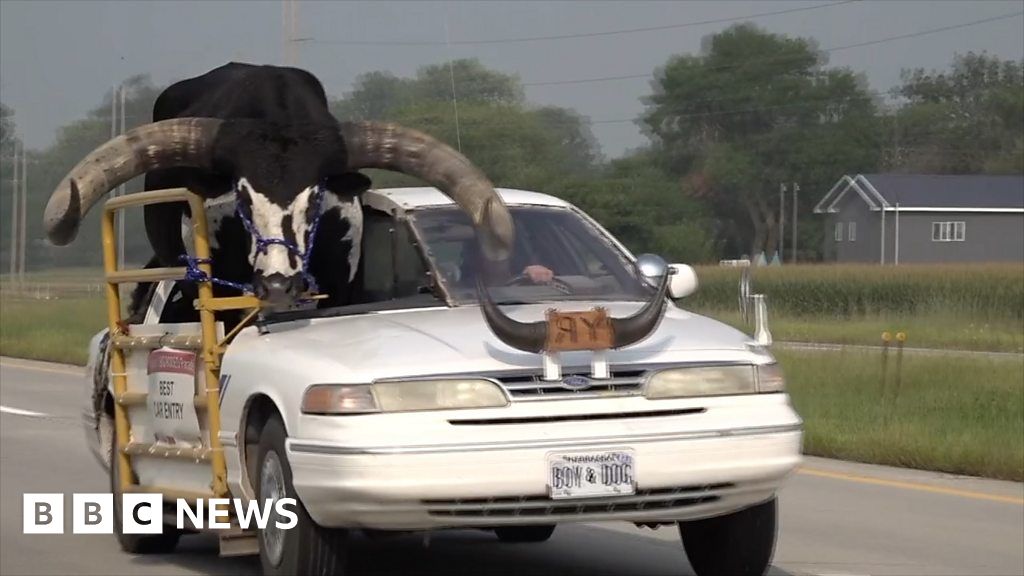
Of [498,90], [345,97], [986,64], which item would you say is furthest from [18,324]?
[986,64]

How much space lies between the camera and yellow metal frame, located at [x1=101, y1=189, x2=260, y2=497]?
26.6ft

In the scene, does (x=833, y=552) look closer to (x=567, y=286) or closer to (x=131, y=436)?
(x=567, y=286)

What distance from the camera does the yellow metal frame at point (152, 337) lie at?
26.6ft

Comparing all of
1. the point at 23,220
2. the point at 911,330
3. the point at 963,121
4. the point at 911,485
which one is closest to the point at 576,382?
the point at 911,485

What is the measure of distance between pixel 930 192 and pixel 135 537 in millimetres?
67121

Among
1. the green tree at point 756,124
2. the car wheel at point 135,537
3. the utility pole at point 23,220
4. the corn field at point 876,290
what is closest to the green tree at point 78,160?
the utility pole at point 23,220

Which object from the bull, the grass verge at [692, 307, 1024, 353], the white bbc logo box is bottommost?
the grass verge at [692, 307, 1024, 353]

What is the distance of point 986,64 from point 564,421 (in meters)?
99.0

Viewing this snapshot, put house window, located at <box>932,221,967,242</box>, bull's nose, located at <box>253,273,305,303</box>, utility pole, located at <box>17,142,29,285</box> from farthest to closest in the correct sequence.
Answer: house window, located at <box>932,221,967,242</box>, utility pole, located at <box>17,142,29,285</box>, bull's nose, located at <box>253,273,305,303</box>

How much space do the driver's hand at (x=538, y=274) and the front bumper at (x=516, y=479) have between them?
1594mm

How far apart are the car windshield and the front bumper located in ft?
4.57

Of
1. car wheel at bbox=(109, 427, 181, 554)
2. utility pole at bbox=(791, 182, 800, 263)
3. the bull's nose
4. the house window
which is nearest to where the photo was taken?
the bull's nose

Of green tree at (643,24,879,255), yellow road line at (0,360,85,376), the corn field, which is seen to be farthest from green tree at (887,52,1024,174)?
yellow road line at (0,360,85,376)

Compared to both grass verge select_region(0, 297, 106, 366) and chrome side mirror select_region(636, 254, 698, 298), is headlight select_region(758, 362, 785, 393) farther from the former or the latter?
grass verge select_region(0, 297, 106, 366)
